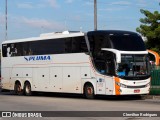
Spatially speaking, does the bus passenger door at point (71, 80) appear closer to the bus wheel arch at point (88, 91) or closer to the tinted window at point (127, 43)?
the bus wheel arch at point (88, 91)

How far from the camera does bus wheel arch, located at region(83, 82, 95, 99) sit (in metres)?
Answer: 25.5

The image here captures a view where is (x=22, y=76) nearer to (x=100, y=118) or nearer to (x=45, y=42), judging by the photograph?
(x=45, y=42)

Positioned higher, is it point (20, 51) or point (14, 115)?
point (20, 51)

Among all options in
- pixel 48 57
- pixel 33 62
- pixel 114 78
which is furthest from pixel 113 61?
pixel 33 62

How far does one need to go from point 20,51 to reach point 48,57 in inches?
139

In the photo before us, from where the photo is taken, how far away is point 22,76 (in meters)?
31.7

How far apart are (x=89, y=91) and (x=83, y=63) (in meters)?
1.66

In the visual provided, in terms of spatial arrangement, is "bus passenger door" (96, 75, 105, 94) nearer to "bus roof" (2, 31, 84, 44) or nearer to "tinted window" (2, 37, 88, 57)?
"tinted window" (2, 37, 88, 57)

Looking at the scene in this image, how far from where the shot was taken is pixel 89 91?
25.8 meters

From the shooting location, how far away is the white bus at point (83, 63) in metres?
23.9

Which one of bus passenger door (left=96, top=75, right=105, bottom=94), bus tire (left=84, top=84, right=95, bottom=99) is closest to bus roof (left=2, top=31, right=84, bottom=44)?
bus passenger door (left=96, top=75, right=105, bottom=94)

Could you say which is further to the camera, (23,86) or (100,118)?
(23,86)

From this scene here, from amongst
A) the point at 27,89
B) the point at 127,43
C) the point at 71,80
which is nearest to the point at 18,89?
the point at 27,89

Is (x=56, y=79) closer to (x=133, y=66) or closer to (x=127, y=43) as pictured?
(x=127, y=43)
